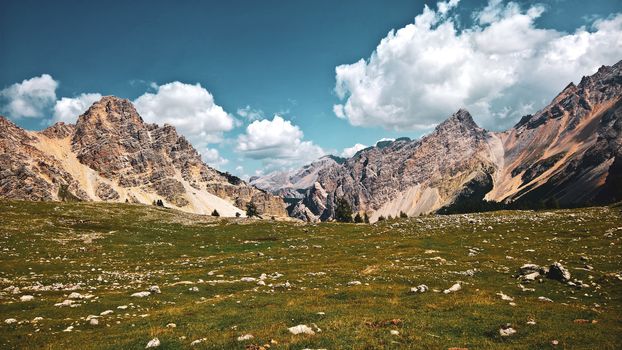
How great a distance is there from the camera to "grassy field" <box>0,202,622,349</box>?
17281 mm

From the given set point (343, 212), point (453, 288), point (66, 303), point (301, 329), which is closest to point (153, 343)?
point (301, 329)

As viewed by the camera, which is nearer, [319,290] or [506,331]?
[506,331]

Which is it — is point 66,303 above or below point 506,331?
above

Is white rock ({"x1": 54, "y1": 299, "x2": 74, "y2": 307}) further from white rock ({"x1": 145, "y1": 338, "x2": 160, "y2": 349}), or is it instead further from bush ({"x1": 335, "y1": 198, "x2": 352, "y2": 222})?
bush ({"x1": 335, "y1": 198, "x2": 352, "y2": 222})

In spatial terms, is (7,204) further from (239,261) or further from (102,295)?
(102,295)

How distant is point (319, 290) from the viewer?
28500 millimetres

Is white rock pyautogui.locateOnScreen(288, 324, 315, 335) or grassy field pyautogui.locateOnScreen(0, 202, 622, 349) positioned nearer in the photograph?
grassy field pyautogui.locateOnScreen(0, 202, 622, 349)

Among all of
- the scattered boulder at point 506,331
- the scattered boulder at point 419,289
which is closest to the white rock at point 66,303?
the scattered boulder at point 419,289

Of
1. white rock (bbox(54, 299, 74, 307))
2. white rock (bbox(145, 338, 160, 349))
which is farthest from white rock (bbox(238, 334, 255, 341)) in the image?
white rock (bbox(54, 299, 74, 307))

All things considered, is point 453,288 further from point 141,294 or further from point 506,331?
point 141,294

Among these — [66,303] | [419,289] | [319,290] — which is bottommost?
[319,290]

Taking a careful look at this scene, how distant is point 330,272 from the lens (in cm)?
3628

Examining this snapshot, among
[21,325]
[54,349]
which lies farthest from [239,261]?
[54,349]

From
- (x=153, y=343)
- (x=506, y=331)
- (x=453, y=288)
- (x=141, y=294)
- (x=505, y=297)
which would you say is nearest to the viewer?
(x=153, y=343)
